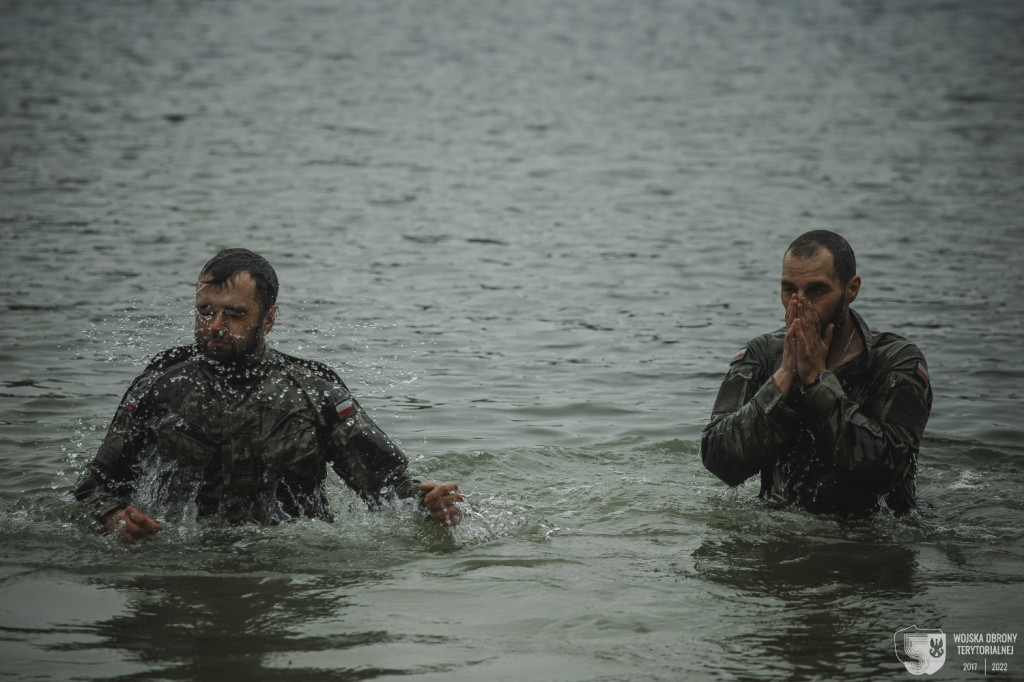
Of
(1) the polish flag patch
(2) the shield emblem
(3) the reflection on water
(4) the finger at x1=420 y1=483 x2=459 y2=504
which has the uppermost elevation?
(1) the polish flag patch

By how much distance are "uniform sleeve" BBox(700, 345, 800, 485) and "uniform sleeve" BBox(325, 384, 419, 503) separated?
5.29ft

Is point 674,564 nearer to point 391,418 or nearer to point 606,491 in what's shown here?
point 606,491

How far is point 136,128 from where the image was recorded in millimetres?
25719

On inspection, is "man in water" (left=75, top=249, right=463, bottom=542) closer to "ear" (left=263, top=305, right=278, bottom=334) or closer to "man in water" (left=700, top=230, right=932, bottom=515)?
"ear" (left=263, top=305, right=278, bottom=334)

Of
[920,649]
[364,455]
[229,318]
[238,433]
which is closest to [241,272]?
[229,318]

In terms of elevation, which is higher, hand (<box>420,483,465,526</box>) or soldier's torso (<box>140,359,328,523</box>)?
soldier's torso (<box>140,359,328,523</box>)

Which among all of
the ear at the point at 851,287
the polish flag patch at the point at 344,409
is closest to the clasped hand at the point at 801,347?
the ear at the point at 851,287

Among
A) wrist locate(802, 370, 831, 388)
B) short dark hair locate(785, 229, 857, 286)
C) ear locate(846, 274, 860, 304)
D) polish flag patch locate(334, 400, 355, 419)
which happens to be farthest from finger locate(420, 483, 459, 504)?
ear locate(846, 274, 860, 304)

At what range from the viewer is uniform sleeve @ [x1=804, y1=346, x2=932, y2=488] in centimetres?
610

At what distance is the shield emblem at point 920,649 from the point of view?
5.03m

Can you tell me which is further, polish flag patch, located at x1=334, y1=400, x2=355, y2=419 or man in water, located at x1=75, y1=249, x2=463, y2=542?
polish flag patch, located at x1=334, y1=400, x2=355, y2=419

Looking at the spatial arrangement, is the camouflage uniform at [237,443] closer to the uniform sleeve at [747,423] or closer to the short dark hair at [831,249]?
the uniform sleeve at [747,423]

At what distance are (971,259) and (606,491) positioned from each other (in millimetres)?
9572

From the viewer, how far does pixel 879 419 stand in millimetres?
6273
